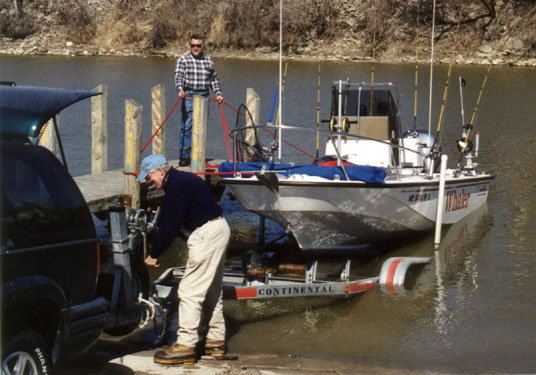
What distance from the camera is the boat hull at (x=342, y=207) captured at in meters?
11.1

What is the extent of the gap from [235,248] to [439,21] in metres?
40.5

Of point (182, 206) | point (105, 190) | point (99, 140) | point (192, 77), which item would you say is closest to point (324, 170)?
point (105, 190)

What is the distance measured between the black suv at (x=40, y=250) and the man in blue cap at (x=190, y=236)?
102 centimetres

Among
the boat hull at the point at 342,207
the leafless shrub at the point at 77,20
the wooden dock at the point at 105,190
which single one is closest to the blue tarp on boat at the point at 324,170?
the boat hull at the point at 342,207

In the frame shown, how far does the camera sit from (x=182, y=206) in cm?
696

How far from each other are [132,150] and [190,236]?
185 inches

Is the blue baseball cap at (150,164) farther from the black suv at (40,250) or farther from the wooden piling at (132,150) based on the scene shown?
the wooden piling at (132,150)

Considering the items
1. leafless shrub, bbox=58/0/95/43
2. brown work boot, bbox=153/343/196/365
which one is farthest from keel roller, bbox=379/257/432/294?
leafless shrub, bbox=58/0/95/43

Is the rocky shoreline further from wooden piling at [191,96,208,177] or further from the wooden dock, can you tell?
wooden piling at [191,96,208,177]

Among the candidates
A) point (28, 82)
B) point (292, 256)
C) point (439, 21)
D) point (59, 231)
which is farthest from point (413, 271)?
point (439, 21)

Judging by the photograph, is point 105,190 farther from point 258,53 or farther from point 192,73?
point 258,53

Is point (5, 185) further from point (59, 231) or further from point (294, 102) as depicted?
point (294, 102)

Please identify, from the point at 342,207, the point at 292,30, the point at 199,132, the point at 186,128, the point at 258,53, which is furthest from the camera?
the point at 258,53

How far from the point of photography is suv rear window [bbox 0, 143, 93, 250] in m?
5.37
